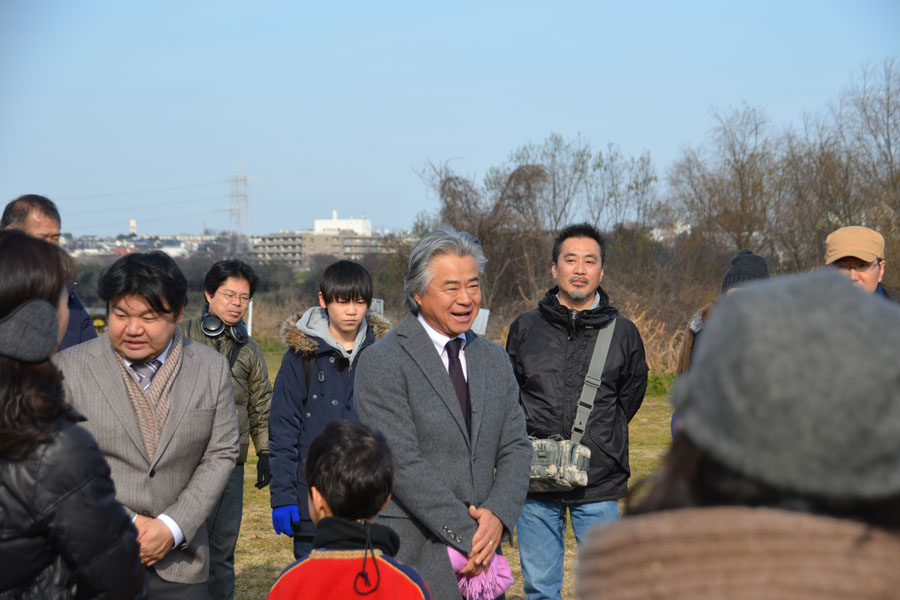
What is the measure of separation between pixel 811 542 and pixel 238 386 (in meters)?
4.18

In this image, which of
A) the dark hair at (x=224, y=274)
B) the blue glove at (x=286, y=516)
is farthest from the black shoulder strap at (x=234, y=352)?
the blue glove at (x=286, y=516)

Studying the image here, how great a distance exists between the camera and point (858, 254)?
154 inches

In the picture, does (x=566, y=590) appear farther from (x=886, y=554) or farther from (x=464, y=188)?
(x=464, y=188)

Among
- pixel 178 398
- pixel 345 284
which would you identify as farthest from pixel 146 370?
pixel 345 284

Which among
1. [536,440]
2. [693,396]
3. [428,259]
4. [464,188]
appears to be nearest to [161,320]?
[428,259]

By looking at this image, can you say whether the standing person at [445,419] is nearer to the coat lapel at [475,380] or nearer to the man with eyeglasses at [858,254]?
the coat lapel at [475,380]

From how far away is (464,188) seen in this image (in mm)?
24469

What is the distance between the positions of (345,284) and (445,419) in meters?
1.47

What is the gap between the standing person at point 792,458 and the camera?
0.90 m

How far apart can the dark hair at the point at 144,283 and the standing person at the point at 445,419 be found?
0.79 meters

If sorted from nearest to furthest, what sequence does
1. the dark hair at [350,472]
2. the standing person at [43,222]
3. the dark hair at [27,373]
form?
the dark hair at [27,373] < the dark hair at [350,472] < the standing person at [43,222]

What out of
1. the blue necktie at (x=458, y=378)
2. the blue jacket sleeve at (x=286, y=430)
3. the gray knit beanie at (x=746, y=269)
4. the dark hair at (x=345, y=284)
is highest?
the gray knit beanie at (x=746, y=269)

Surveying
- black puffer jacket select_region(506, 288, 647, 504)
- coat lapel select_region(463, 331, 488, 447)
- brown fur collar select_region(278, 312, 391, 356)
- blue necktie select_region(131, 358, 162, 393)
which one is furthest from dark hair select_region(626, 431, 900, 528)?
brown fur collar select_region(278, 312, 391, 356)

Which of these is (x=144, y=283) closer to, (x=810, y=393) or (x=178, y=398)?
(x=178, y=398)
